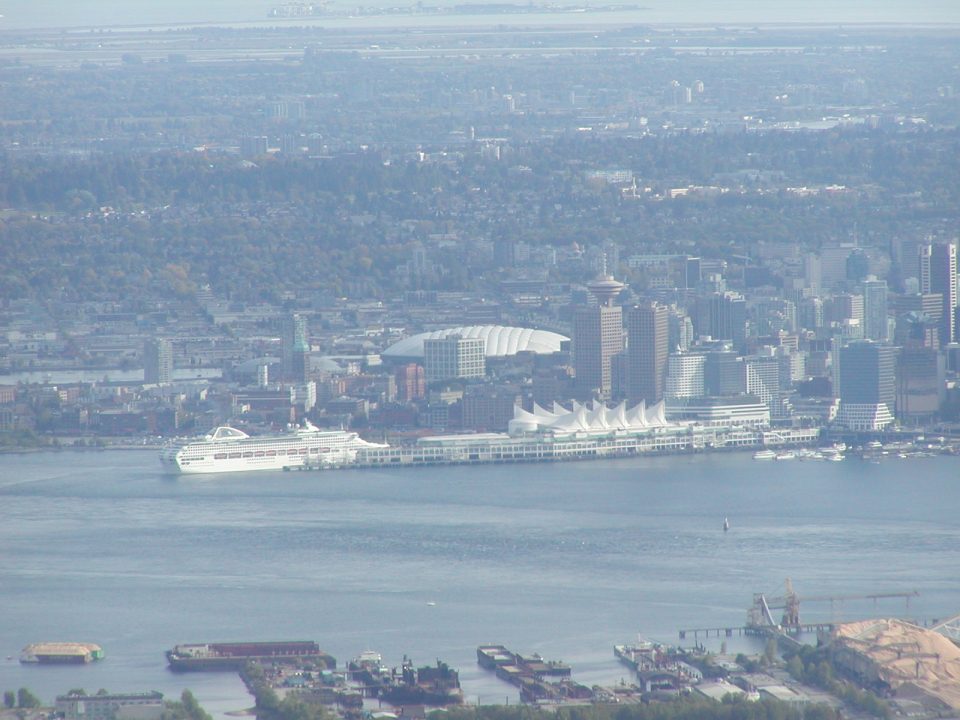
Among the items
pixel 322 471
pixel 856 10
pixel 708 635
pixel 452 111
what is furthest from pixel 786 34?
pixel 708 635

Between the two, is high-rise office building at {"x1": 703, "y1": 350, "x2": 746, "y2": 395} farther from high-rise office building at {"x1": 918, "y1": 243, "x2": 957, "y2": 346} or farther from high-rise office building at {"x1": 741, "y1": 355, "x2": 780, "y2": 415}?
high-rise office building at {"x1": 918, "y1": 243, "x2": 957, "y2": 346}

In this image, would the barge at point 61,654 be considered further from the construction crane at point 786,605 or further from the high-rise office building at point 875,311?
the high-rise office building at point 875,311

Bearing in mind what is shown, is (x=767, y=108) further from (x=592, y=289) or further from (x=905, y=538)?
(x=905, y=538)

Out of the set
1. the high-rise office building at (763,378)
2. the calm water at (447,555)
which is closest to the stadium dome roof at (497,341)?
the high-rise office building at (763,378)

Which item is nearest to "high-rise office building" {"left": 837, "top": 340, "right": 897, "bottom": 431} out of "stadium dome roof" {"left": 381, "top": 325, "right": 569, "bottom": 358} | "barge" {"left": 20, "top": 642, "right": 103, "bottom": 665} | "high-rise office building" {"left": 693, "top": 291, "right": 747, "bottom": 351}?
"high-rise office building" {"left": 693, "top": 291, "right": 747, "bottom": 351}

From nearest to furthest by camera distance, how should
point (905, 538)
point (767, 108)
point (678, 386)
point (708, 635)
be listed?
point (708, 635), point (905, 538), point (678, 386), point (767, 108)

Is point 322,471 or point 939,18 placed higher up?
point 939,18

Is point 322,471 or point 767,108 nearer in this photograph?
point 322,471
